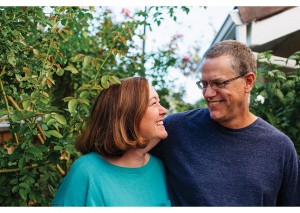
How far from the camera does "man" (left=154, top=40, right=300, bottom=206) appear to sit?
1.80m

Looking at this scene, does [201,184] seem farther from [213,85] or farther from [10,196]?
[10,196]

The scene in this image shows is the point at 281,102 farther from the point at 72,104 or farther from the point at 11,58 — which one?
the point at 11,58

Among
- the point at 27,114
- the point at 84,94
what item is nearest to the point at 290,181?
the point at 84,94

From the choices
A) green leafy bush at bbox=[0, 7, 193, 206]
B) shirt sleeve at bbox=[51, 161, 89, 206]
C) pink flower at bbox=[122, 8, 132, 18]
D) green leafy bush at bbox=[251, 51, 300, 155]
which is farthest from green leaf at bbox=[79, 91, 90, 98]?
pink flower at bbox=[122, 8, 132, 18]

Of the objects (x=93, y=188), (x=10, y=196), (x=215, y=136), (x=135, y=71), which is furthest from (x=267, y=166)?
(x=135, y=71)

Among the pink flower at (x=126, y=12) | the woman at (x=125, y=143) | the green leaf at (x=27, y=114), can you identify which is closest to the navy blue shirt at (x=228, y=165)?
the woman at (x=125, y=143)

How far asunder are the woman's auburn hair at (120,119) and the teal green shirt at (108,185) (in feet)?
0.21

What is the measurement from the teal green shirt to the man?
0.12 metres

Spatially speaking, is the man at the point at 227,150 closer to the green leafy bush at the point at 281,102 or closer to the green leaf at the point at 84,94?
the green leaf at the point at 84,94

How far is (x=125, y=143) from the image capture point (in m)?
1.75

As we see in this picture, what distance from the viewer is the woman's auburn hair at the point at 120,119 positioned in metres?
1.76

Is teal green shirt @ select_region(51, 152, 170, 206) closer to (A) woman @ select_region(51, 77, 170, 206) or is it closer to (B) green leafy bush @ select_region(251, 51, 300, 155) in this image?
(A) woman @ select_region(51, 77, 170, 206)

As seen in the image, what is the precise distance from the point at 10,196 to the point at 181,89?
984cm

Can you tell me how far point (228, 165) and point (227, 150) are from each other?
7 cm
